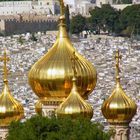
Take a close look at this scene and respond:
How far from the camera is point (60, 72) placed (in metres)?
25.2

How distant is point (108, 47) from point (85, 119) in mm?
58523

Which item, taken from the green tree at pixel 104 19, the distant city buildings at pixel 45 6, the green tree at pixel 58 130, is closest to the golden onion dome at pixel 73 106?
the green tree at pixel 58 130

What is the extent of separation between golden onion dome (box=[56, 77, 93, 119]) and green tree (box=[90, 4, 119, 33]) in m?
76.7

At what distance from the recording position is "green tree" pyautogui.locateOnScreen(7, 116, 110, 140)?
917 inches

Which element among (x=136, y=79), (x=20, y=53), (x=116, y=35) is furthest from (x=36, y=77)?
(x=116, y=35)

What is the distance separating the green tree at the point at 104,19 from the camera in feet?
334

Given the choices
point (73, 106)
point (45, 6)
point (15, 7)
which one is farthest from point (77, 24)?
point (73, 106)

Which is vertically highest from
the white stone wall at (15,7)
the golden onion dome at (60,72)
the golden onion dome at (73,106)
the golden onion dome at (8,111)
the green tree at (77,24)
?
the golden onion dome at (60,72)

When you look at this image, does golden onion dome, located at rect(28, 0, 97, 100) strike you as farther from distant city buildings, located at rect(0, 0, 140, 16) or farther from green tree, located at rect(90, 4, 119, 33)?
distant city buildings, located at rect(0, 0, 140, 16)

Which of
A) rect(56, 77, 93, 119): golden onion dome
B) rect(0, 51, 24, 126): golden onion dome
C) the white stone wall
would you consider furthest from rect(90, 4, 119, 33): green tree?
rect(56, 77, 93, 119): golden onion dome

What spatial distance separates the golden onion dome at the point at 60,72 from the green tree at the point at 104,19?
7576 cm

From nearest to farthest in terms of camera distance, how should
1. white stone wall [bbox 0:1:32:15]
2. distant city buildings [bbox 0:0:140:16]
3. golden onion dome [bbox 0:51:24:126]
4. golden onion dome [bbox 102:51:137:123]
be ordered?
golden onion dome [bbox 102:51:137:123], golden onion dome [bbox 0:51:24:126], distant city buildings [bbox 0:0:140:16], white stone wall [bbox 0:1:32:15]

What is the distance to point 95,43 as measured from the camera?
281ft

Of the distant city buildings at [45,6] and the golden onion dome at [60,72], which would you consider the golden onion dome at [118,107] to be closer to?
the golden onion dome at [60,72]
